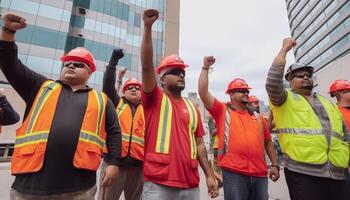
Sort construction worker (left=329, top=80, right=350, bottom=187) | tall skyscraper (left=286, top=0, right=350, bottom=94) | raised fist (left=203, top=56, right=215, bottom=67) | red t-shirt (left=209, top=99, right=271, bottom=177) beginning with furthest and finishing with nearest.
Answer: tall skyscraper (left=286, top=0, right=350, bottom=94) < construction worker (left=329, top=80, right=350, bottom=187) < raised fist (left=203, top=56, right=215, bottom=67) < red t-shirt (left=209, top=99, right=271, bottom=177)

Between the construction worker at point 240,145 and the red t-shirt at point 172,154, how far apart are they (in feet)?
2.32

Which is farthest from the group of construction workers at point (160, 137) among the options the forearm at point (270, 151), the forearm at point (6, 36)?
the forearm at point (270, 151)

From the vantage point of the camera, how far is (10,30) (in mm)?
1744

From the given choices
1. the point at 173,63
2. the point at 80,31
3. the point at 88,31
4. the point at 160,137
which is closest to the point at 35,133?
the point at 160,137

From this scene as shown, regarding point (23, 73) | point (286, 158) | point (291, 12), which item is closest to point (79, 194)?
point (23, 73)

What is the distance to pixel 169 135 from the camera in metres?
2.08

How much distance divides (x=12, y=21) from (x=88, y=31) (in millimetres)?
28389

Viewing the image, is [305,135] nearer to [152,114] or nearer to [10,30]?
[152,114]

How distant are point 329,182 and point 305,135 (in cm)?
47

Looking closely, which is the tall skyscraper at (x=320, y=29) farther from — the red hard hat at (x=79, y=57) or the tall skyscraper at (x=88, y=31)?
the red hard hat at (x=79, y=57)

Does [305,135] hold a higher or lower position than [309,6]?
lower

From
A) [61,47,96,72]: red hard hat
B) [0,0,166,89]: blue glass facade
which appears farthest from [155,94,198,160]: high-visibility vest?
[0,0,166,89]: blue glass facade

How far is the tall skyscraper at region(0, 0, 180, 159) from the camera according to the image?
22.7m

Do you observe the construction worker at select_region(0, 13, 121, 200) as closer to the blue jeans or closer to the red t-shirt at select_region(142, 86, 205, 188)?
the red t-shirt at select_region(142, 86, 205, 188)
